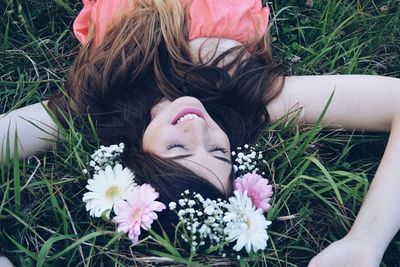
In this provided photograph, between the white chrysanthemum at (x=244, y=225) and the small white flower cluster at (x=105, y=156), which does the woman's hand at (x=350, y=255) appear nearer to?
the white chrysanthemum at (x=244, y=225)

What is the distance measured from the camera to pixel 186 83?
2967 millimetres

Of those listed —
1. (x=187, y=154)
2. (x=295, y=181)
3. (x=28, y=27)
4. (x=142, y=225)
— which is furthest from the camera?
(x=28, y=27)

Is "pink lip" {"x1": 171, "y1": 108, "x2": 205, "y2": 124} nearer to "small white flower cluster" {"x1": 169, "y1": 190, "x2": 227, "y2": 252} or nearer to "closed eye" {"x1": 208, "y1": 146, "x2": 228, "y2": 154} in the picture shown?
"closed eye" {"x1": 208, "y1": 146, "x2": 228, "y2": 154}

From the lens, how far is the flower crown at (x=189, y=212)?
243 cm

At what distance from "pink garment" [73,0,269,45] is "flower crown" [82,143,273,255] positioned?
77cm

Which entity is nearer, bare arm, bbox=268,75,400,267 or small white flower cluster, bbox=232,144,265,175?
bare arm, bbox=268,75,400,267

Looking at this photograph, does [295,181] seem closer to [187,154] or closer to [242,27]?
[187,154]

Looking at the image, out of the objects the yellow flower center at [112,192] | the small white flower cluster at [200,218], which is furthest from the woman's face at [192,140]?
the yellow flower center at [112,192]

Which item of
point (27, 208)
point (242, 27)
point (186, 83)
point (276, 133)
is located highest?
point (242, 27)

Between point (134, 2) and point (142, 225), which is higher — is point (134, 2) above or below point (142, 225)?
above

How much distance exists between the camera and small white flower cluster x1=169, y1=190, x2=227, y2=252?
2441mm

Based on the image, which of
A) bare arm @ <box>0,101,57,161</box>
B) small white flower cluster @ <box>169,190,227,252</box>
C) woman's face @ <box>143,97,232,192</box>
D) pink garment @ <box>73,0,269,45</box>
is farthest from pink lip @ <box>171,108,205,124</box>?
bare arm @ <box>0,101,57,161</box>

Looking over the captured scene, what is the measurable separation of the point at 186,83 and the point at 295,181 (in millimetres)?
666

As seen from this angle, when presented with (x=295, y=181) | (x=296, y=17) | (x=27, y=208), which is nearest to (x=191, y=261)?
(x=295, y=181)
